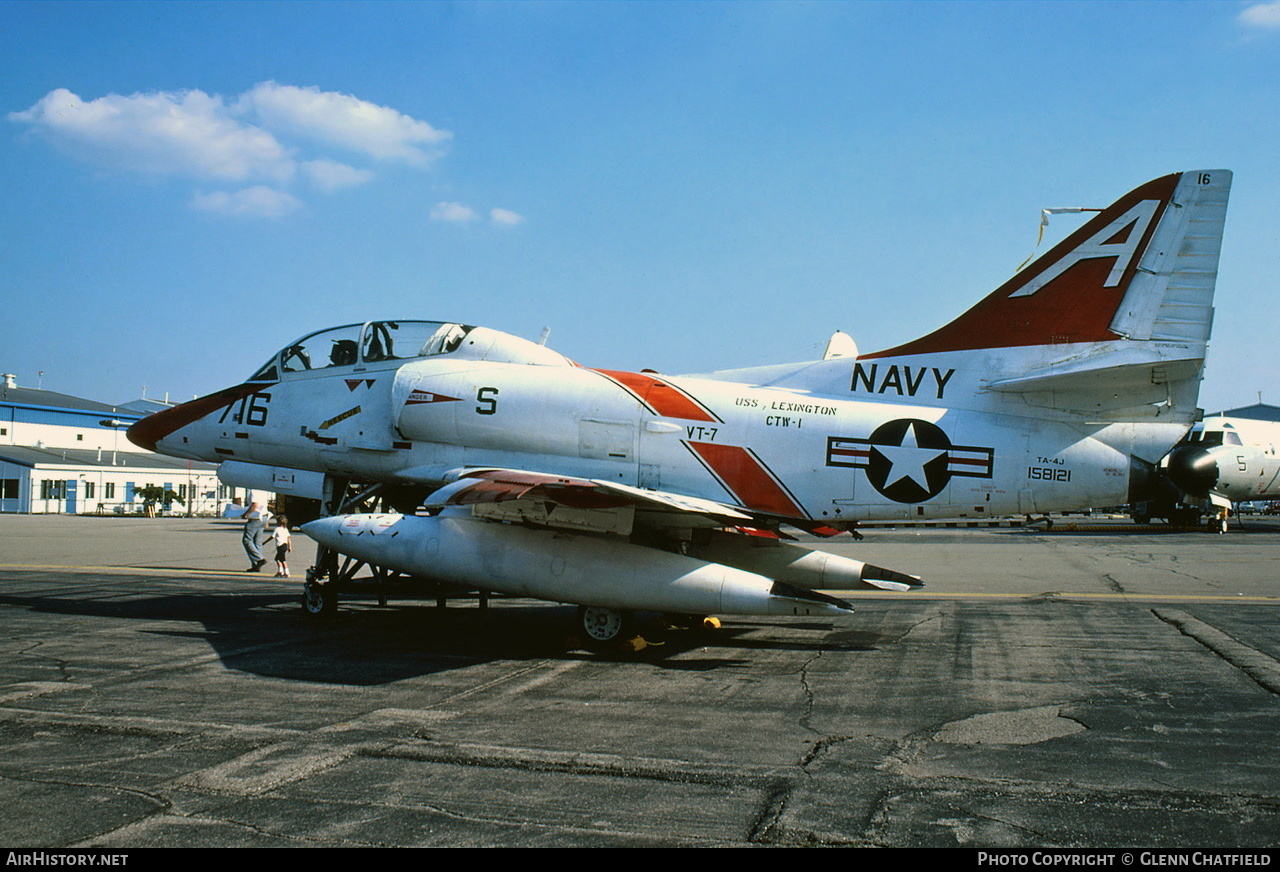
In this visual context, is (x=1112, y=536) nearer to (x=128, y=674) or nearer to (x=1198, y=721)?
(x=1198, y=721)

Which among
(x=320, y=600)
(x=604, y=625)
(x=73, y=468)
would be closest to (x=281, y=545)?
(x=320, y=600)

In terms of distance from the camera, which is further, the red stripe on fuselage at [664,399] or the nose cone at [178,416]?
the nose cone at [178,416]

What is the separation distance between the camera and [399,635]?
10977 millimetres

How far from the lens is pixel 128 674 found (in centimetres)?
851

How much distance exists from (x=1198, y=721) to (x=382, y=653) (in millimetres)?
7673

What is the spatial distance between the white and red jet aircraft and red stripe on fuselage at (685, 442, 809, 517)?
0.06ft

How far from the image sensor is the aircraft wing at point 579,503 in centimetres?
870

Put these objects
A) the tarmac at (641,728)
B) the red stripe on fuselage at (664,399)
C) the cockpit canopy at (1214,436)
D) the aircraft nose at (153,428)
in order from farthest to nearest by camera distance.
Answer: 1. the cockpit canopy at (1214,436)
2. the aircraft nose at (153,428)
3. the red stripe on fuselage at (664,399)
4. the tarmac at (641,728)

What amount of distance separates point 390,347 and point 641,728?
23.3ft

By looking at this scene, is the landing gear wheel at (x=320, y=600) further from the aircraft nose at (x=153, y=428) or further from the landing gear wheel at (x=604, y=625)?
the landing gear wheel at (x=604, y=625)

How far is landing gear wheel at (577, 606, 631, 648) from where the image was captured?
996 centimetres

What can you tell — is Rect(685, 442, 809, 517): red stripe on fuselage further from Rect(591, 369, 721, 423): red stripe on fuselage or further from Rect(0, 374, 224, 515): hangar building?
Rect(0, 374, 224, 515): hangar building

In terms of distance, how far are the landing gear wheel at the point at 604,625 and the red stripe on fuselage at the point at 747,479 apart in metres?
1.91

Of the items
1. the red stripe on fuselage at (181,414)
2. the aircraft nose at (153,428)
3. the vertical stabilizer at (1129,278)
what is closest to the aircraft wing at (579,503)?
the vertical stabilizer at (1129,278)
